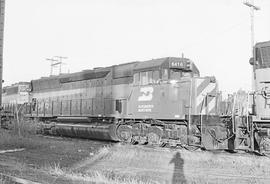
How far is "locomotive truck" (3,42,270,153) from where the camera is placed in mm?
11594

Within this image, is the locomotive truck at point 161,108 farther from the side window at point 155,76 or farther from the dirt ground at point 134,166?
the dirt ground at point 134,166

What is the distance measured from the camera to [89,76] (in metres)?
19.6

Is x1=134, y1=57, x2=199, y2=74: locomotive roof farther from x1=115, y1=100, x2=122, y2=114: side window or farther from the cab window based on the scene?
x1=115, y1=100, x2=122, y2=114: side window

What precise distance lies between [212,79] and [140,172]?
613 cm

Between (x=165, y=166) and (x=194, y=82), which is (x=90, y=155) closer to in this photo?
(x=165, y=166)

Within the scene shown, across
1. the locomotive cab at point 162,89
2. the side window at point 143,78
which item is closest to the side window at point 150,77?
the locomotive cab at point 162,89

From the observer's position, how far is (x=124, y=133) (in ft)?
51.0

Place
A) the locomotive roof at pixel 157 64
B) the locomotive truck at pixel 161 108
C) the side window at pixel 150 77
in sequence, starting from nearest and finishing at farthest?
the locomotive truck at pixel 161 108 < the locomotive roof at pixel 157 64 < the side window at pixel 150 77

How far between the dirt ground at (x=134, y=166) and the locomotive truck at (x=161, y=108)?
1.28 meters

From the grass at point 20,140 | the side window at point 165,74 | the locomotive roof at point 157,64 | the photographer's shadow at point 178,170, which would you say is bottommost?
the photographer's shadow at point 178,170

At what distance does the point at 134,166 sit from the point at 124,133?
5533mm

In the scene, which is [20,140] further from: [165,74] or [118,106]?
[165,74]

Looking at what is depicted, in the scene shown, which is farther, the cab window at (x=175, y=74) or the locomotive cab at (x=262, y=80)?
the cab window at (x=175, y=74)

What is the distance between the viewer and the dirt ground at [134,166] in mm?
7875
